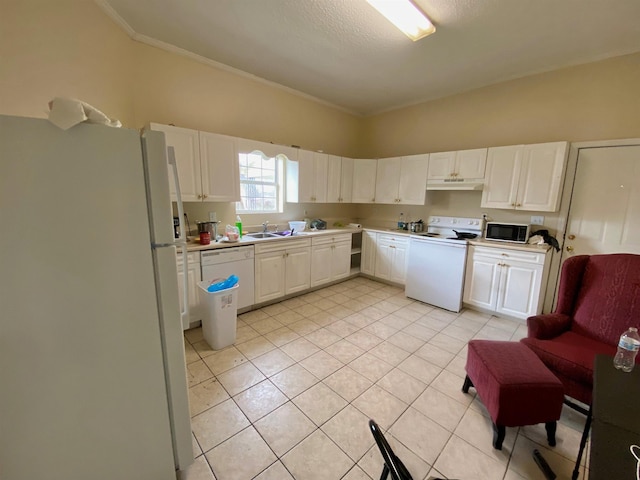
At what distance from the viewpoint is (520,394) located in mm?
1496

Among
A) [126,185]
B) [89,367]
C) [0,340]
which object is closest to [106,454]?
[89,367]

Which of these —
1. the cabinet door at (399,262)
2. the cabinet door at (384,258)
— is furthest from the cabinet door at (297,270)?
the cabinet door at (399,262)

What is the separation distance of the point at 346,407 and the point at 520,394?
1093 mm

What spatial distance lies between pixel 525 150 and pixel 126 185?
401 cm

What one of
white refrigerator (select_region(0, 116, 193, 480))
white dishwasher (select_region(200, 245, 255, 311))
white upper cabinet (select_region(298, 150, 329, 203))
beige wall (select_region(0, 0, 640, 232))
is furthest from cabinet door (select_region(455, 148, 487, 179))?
white refrigerator (select_region(0, 116, 193, 480))

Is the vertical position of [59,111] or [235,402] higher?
[59,111]

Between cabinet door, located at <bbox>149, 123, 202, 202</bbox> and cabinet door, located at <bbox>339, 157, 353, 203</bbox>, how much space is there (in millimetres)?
2448

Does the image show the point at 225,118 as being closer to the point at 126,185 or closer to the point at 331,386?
the point at 126,185

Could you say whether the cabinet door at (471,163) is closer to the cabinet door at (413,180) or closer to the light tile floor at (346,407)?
the cabinet door at (413,180)

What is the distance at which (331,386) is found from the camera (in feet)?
6.72

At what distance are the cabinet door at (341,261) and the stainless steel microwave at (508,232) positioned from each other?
6.76 ft

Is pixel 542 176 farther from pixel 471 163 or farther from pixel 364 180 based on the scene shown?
pixel 364 180

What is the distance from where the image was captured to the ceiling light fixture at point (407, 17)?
2.07 metres

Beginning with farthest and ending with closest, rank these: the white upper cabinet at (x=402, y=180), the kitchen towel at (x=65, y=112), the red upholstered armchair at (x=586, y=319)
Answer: the white upper cabinet at (x=402, y=180) < the red upholstered armchair at (x=586, y=319) < the kitchen towel at (x=65, y=112)
